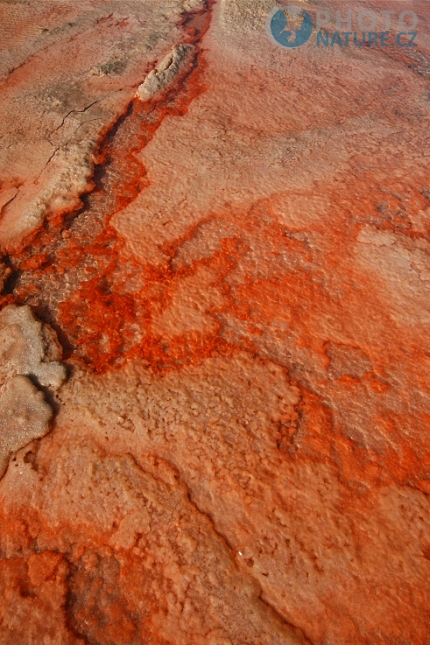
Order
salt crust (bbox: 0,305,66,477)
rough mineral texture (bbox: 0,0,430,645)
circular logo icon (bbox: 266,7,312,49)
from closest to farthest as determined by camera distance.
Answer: rough mineral texture (bbox: 0,0,430,645)
salt crust (bbox: 0,305,66,477)
circular logo icon (bbox: 266,7,312,49)

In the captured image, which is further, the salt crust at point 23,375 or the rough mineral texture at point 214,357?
the salt crust at point 23,375

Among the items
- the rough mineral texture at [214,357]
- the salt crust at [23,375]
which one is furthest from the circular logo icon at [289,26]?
the salt crust at [23,375]

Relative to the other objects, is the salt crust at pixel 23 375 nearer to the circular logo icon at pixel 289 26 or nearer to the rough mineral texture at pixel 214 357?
the rough mineral texture at pixel 214 357

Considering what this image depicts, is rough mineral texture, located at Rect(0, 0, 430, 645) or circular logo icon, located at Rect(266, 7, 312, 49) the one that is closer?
rough mineral texture, located at Rect(0, 0, 430, 645)

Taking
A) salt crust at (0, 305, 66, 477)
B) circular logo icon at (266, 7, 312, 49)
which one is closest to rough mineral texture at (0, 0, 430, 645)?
salt crust at (0, 305, 66, 477)

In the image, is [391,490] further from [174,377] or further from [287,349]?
[174,377]

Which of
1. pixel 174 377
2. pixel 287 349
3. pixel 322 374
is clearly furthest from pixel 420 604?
pixel 174 377

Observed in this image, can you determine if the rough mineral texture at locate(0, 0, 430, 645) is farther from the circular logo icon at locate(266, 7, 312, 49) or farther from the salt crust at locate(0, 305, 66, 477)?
the circular logo icon at locate(266, 7, 312, 49)
